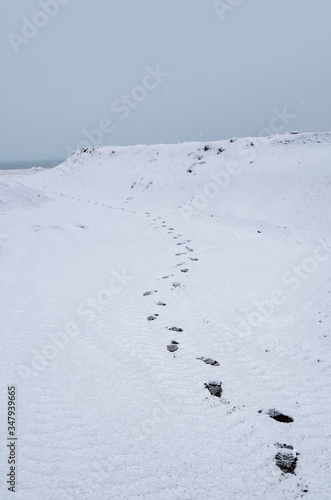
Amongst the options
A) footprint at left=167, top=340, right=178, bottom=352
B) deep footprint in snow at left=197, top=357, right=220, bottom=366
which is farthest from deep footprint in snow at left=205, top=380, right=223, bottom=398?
footprint at left=167, top=340, right=178, bottom=352

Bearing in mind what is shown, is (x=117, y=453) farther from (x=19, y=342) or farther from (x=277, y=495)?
(x=19, y=342)

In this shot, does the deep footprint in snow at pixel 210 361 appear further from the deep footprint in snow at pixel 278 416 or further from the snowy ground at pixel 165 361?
the deep footprint in snow at pixel 278 416

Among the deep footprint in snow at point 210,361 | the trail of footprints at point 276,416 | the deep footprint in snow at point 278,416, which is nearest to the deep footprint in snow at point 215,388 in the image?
the trail of footprints at point 276,416

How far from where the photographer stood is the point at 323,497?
9.00ft

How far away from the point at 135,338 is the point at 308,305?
3.67 meters

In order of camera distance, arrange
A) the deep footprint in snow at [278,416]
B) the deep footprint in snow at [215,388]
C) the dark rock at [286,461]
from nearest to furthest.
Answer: the dark rock at [286,461] < the deep footprint in snow at [278,416] < the deep footprint in snow at [215,388]

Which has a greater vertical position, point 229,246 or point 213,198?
point 229,246

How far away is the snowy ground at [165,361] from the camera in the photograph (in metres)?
3.06

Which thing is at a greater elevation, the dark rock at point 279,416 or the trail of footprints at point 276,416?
the trail of footprints at point 276,416

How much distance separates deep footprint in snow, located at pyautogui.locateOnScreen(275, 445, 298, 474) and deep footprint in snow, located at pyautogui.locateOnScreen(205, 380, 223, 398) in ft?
3.44

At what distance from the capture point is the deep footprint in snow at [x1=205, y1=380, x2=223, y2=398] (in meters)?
4.13

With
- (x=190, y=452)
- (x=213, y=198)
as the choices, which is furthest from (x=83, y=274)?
(x=213, y=198)

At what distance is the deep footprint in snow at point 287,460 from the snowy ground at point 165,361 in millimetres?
35

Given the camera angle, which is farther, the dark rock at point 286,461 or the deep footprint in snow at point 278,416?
the deep footprint in snow at point 278,416
